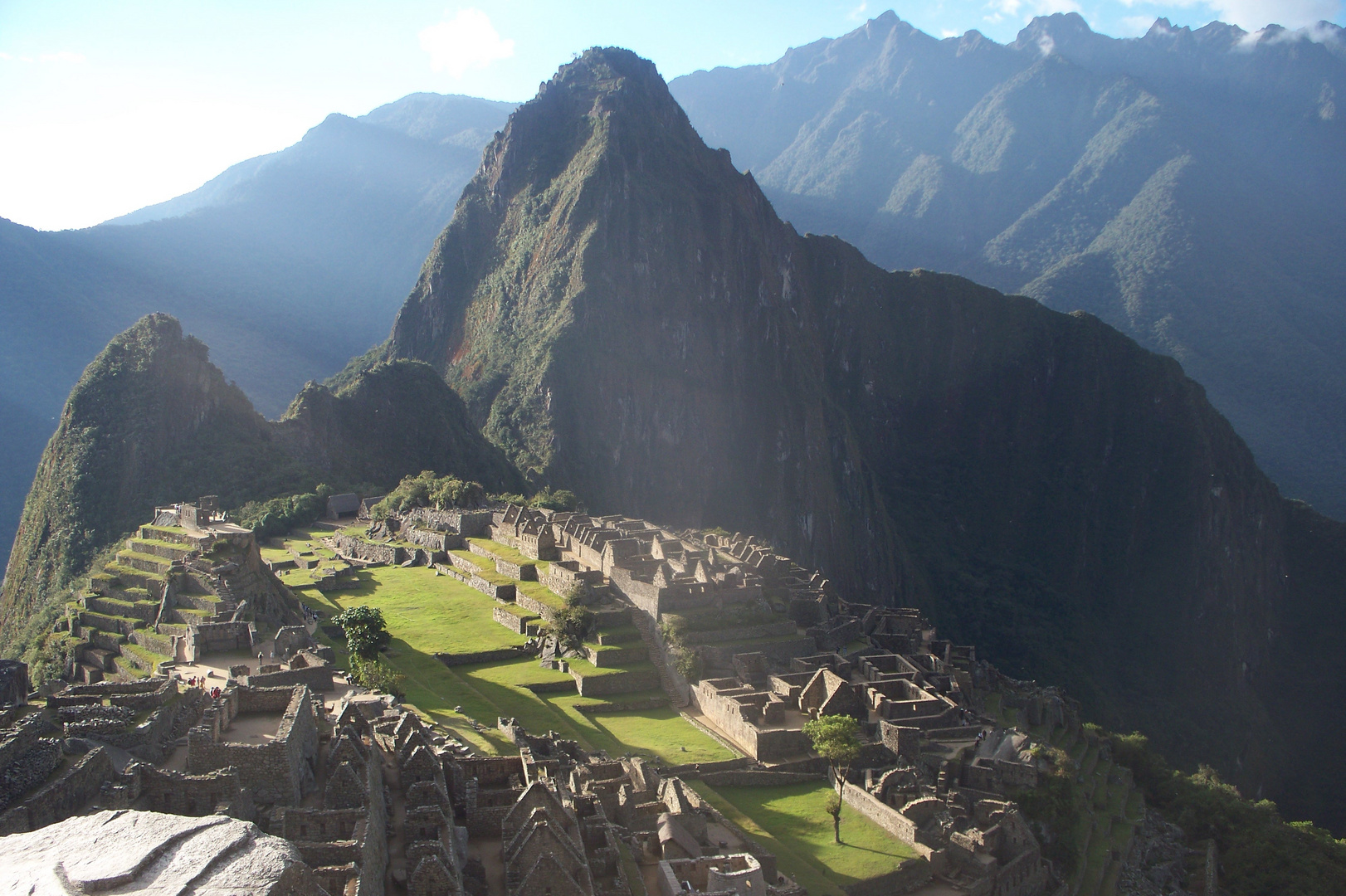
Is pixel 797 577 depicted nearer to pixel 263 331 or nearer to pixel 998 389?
pixel 263 331

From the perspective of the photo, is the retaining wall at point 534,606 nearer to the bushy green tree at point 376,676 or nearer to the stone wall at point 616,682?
the stone wall at point 616,682

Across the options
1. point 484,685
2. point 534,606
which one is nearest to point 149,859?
point 484,685

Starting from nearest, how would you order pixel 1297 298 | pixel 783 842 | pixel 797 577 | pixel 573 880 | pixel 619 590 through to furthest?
1. pixel 573 880
2. pixel 783 842
3. pixel 619 590
4. pixel 797 577
5. pixel 1297 298

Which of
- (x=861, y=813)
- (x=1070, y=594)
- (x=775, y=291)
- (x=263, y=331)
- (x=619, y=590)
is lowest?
(x=1070, y=594)

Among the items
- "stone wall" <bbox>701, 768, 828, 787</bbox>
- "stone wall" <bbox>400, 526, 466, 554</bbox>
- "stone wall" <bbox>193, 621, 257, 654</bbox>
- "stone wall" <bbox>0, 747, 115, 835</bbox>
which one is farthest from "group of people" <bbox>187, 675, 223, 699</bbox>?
"stone wall" <bbox>400, 526, 466, 554</bbox>

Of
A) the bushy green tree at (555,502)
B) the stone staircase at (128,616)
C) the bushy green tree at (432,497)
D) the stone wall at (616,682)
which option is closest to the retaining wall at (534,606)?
the stone wall at (616,682)

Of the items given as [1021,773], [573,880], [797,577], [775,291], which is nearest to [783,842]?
[1021,773]

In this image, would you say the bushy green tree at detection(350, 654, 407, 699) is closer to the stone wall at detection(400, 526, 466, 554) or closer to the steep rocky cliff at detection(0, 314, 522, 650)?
the stone wall at detection(400, 526, 466, 554)
